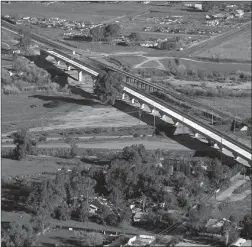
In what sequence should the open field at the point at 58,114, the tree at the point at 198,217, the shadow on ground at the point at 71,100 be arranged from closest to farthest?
the tree at the point at 198,217
the open field at the point at 58,114
the shadow on ground at the point at 71,100

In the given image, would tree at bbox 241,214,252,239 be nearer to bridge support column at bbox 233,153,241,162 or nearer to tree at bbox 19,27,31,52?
bridge support column at bbox 233,153,241,162

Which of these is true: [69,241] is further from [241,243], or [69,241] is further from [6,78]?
[6,78]

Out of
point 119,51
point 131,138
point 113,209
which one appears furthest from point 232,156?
point 119,51

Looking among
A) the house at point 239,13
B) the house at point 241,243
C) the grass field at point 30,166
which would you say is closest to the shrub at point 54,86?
the grass field at point 30,166

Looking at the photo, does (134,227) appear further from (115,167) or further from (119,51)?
(119,51)

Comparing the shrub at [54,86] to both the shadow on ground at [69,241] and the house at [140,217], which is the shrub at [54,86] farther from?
the shadow on ground at [69,241]

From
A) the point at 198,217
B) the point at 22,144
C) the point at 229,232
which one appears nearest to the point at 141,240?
the point at 198,217
